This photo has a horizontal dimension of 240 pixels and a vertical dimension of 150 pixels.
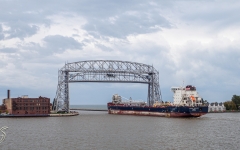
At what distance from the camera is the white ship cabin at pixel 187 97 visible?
2212 inches

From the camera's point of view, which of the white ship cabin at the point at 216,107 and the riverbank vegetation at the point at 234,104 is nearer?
the white ship cabin at the point at 216,107

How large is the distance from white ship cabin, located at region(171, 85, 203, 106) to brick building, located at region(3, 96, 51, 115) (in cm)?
2478

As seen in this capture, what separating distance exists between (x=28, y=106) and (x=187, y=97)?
30.0m

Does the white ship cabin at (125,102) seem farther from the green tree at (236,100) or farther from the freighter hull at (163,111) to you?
the green tree at (236,100)

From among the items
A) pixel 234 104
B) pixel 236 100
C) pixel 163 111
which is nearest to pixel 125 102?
pixel 163 111

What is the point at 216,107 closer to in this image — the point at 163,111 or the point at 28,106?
the point at 163,111

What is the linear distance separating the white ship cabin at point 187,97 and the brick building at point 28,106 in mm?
24785

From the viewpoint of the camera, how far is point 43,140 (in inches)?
1142

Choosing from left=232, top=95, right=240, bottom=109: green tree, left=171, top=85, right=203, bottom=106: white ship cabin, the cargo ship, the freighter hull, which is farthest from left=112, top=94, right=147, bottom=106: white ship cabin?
left=232, top=95, right=240, bottom=109: green tree

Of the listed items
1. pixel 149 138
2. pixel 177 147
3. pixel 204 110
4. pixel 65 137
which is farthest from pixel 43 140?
pixel 204 110

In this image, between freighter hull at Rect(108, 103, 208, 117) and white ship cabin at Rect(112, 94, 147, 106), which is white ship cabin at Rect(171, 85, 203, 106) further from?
white ship cabin at Rect(112, 94, 147, 106)

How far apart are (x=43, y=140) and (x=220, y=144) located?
14.2 metres

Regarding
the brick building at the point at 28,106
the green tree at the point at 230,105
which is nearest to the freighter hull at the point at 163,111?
the brick building at the point at 28,106

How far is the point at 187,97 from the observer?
56844mm
